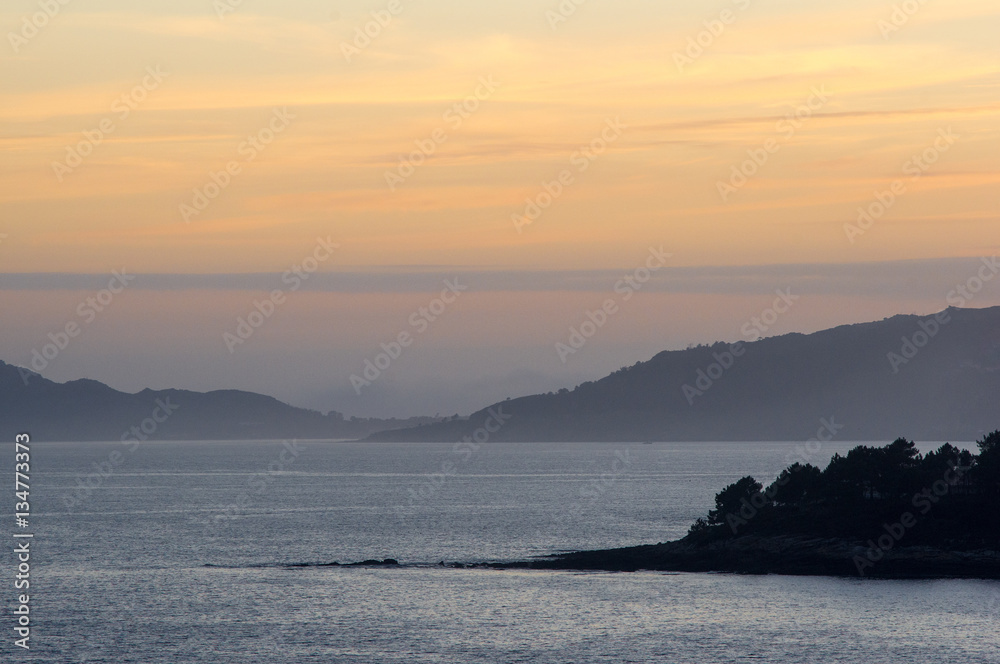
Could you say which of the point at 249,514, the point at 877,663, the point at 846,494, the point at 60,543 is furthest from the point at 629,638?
the point at 249,514

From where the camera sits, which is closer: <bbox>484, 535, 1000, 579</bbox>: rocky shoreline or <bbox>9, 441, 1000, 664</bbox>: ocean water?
<bbox>9, 441, 1000, 664</bbox>: ocean water

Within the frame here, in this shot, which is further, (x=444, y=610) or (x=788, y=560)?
(x=788, y=560)

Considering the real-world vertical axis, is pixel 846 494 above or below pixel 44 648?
above

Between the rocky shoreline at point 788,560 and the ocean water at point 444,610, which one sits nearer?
the ocean water at point 444,610

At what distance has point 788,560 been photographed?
106375 millimetres

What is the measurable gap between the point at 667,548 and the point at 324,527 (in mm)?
57819

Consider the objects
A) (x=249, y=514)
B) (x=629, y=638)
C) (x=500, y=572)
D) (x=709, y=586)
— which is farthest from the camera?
(x=249, y=514)

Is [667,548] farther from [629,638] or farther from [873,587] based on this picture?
[629,638]

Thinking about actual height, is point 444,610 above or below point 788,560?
below

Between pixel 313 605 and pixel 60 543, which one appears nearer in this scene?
pixel 313 605

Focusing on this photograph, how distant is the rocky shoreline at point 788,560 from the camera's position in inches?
3962

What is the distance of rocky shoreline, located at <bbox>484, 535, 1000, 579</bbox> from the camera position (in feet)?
330

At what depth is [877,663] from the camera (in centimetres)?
7356

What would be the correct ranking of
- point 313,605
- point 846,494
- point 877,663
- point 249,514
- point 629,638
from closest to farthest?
1. point 877,663
2. point 629,638
3. point 313,605
4. point 846,494
5. point 249,514
